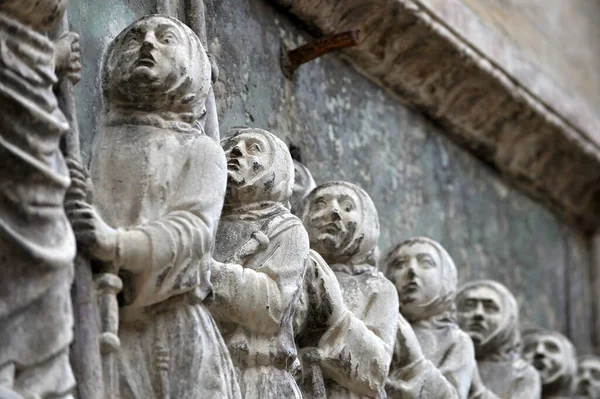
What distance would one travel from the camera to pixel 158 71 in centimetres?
652

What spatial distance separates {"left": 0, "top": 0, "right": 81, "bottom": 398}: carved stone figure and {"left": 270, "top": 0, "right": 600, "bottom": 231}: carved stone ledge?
105 inches

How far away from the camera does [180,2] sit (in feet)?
24.3

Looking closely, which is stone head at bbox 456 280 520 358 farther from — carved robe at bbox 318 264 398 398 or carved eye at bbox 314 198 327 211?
carved eye at bbox 314 198 327 211

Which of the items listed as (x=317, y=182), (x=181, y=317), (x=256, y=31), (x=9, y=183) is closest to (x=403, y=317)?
(x=317, y=182)

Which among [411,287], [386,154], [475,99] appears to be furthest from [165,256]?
[475,99]

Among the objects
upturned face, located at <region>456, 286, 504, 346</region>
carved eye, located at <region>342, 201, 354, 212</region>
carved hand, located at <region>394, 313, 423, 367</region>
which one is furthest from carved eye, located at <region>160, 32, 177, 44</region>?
upturned face, located at <region>456, 286, 504, 346</region>

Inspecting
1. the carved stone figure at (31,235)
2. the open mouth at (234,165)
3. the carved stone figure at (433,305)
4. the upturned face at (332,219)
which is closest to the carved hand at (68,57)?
the carved stone figure at (31,235)

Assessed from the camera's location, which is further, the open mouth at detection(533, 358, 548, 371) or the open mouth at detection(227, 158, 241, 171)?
the open mouth at detection(533, 358, 548, 371)

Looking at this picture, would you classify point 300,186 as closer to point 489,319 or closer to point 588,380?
point 489,319

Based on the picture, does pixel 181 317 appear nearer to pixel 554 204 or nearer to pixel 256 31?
pixel 256 31

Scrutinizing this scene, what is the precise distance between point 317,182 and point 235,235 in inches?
60.9

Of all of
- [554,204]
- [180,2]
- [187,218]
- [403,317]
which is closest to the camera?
[187,218]

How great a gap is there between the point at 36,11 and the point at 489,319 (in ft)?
11.2

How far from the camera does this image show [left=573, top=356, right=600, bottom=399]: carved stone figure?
10.1 metres
